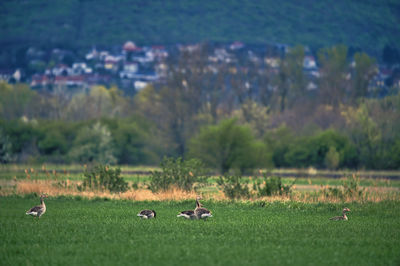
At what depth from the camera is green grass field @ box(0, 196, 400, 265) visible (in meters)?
14.2

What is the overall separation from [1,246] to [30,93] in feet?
327

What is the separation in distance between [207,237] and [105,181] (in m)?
14.6

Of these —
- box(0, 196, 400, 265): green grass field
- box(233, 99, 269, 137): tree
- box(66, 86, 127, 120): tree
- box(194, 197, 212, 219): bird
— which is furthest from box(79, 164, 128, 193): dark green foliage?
box(66, 86, 127, 120): tree

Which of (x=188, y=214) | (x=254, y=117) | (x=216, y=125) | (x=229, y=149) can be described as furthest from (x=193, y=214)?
(x=254, y=117)

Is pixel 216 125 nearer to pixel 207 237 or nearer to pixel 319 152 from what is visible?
pixel 319 152

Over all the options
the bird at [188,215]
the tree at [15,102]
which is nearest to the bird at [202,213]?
Result: the bird at [188,215]

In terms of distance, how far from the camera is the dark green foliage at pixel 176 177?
29406 mm

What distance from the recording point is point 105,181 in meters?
30.9

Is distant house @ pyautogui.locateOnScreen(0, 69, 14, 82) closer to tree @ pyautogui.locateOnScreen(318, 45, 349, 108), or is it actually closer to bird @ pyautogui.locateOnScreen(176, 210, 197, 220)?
tree @ pyautogui.locateOnScreen(318, 45, 349, 108)

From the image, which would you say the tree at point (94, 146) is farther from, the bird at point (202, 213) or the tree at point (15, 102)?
the bird at point (202, 213)

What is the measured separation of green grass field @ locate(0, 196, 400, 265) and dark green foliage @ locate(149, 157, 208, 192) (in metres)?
4.80

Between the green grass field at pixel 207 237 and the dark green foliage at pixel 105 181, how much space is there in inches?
223

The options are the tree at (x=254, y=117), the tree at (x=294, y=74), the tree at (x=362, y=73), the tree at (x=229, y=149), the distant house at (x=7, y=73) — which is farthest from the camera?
the distant house at (x=7, y=73)

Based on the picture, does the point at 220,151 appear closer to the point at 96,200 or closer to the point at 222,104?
the point at 96,200
